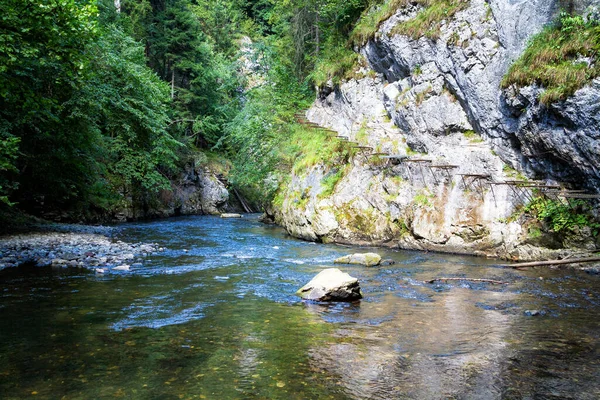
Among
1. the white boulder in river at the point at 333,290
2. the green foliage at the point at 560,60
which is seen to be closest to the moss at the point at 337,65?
the green foliage at the point at 560,60

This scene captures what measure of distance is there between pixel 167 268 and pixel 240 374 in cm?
695

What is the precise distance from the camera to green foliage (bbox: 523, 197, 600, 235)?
12.7m

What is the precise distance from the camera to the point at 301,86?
2747cm

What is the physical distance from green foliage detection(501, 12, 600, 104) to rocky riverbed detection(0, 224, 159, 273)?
1294cm

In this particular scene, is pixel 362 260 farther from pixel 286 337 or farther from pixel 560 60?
pixel 560 60

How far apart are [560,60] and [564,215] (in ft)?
15.4

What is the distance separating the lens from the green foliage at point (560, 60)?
12070 millimetres

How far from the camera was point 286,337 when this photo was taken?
21.0 feet

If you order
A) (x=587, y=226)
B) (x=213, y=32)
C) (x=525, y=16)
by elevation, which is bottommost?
(x=587, y=226)

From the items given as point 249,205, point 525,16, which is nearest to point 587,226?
point 525,16

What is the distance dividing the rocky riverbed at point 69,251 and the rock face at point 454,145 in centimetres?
807

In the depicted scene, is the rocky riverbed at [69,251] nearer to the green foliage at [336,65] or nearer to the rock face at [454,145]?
the rock face at [454,145]

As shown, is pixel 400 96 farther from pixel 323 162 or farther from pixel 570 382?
pixel 570 382

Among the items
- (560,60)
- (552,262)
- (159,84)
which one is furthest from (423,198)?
(159,84)
